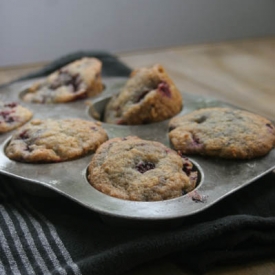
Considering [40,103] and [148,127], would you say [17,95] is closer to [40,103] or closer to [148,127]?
[40,103]

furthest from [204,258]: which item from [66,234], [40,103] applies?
[40,103]

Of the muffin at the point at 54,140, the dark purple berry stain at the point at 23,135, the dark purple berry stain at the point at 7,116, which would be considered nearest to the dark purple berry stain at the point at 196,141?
the muffin at the point at 54,140

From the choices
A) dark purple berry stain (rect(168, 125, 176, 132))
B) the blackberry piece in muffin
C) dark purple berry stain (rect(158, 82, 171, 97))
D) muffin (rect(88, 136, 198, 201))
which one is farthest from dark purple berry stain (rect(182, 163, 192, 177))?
the blackberry piece in muffin

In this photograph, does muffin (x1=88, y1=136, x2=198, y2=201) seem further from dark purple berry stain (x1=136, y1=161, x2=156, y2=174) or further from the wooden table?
the wooden table

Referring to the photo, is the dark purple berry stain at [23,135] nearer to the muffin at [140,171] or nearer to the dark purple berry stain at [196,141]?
the muffin at [140,171]

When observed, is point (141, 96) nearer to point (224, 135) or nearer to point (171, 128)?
point (171, 128)

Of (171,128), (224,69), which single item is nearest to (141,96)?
(171,128)
